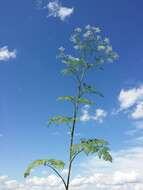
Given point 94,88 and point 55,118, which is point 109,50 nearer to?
point 94,88

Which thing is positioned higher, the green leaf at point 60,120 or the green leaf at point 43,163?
the green leaf at point 60,120

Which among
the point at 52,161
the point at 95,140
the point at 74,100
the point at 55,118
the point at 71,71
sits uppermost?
the point at 71,71

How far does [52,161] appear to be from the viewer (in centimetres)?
1686

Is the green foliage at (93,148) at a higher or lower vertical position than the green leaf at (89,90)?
lower

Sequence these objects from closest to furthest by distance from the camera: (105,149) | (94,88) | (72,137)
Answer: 1. (105,149)
2. (72,137)
3. (94,88)

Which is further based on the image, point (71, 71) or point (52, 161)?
point (71, 71)

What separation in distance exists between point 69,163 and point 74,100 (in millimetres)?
3637

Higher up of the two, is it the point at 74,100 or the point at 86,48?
the point at 86,48

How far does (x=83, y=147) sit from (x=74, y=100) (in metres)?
3.36

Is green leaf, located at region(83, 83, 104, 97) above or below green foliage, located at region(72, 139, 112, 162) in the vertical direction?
above

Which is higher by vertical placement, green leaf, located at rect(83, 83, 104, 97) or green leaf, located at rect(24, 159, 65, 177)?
green leaf, located at rect(83, 83, 104, 97)

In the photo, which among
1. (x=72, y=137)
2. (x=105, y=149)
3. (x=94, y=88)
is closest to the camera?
(x=105, y=149)

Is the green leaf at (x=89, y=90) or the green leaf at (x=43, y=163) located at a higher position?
the green leaf at (x=89, y=90)

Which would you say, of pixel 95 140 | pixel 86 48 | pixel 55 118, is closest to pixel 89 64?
pixel 86 48
